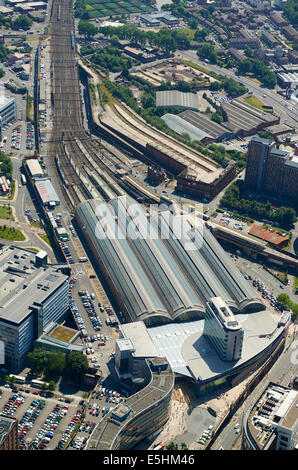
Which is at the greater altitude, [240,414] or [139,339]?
[139,339]

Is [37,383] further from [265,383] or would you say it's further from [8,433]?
[265,383]

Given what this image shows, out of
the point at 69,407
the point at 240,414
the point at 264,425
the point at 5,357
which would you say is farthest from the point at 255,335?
the point at 5,357

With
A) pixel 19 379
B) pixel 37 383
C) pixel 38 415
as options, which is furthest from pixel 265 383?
pixel 19 379

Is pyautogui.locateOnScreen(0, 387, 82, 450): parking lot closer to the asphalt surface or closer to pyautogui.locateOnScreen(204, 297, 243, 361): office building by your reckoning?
the asphalt surface

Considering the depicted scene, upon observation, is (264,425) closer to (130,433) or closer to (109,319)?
(130,433)

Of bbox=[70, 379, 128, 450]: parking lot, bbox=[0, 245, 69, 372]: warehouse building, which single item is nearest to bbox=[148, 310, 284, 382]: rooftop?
bbox=[70, 379, 128, 450]: parking lot

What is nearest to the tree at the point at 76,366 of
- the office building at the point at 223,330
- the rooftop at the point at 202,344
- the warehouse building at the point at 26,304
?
the warehouse building at the point at 26,304
